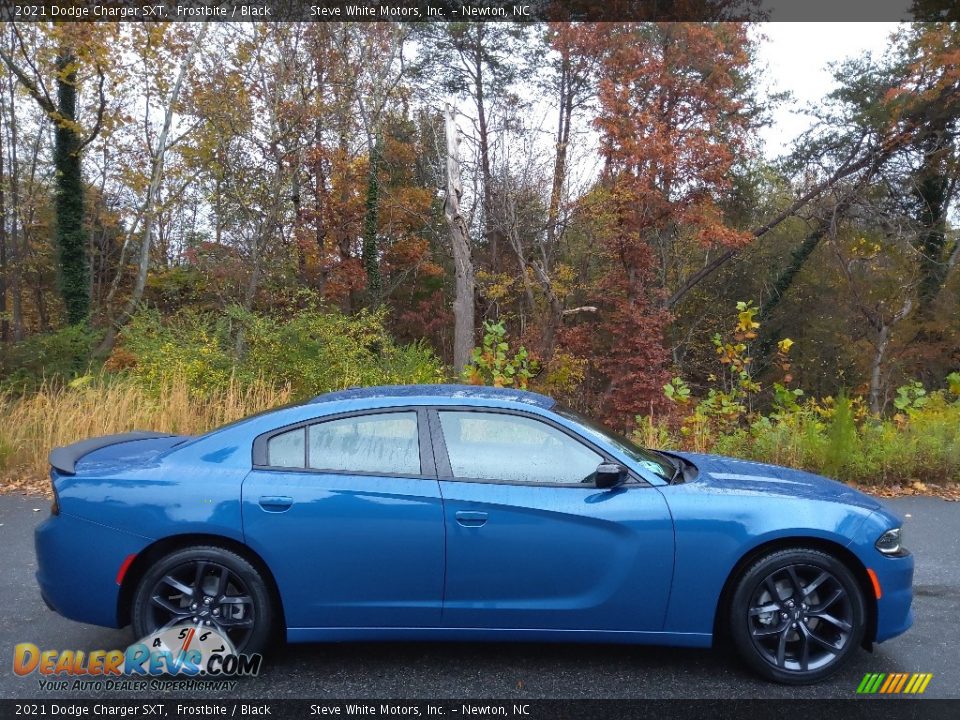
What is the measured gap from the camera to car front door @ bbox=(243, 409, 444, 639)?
10.9ft

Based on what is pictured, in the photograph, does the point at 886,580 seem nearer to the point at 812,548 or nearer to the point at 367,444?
the point at 812,548

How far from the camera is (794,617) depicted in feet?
11.0

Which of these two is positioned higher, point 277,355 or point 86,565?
point 277,355

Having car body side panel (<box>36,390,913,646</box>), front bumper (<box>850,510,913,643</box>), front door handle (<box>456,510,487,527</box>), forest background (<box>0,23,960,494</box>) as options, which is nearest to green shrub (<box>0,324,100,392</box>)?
forest background (<box>0,23,960,494</box>)

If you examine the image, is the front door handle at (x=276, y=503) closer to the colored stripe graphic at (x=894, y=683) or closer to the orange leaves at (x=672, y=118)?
the colored stripe graphic at (x=894, y=683)

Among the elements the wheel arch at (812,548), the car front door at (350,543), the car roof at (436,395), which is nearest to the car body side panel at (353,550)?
the car front door at (350,543)

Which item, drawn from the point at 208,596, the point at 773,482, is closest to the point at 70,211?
the point at 208,596

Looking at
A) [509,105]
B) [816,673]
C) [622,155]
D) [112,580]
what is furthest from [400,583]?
[509,105]

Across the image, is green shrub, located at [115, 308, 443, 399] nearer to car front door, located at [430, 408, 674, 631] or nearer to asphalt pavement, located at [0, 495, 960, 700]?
asphalt pavement, located at [0, 495, 960, 700]

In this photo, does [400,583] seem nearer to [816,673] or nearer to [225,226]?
[816,673]

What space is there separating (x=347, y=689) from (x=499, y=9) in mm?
22700

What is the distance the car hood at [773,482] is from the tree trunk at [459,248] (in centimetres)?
1238

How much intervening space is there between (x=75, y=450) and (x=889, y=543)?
4.26 m

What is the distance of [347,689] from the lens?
3283mm
